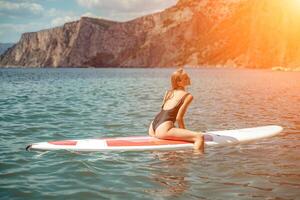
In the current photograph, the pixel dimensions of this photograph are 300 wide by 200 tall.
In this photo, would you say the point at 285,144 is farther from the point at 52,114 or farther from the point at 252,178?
the point at 52,114

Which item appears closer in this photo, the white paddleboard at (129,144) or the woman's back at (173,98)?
the woman's back at (173,98)

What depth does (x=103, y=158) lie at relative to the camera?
11531 mm

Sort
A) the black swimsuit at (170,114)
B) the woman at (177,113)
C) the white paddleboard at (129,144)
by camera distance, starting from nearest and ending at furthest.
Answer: the woman at (177,113)
the black swimsuit at (170,114)
the white paddleboard at (129,144)

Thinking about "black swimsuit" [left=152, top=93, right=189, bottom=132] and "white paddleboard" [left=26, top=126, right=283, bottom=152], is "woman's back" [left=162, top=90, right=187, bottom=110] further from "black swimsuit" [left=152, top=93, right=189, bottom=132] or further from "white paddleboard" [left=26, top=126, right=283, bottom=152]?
"white paddleboard" [left=26, top=126, right=283, bottom=152]

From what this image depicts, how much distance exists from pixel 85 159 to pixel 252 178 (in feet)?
14.8

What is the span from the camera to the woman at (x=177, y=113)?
1173cm

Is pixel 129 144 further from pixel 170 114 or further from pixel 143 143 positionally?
pixel 170 114

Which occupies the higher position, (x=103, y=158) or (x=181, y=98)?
(x=181, y=98)

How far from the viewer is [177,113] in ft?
39.2

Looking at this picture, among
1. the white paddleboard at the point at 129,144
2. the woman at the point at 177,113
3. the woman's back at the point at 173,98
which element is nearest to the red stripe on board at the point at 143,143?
the white paddleboard at the point at 129,144

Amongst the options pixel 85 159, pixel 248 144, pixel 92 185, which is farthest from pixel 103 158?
pixel 248 144

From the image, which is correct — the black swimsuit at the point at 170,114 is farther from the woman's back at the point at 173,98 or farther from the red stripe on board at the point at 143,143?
the red stripe on board at the point at 143,143

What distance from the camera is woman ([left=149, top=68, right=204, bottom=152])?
11727 mm

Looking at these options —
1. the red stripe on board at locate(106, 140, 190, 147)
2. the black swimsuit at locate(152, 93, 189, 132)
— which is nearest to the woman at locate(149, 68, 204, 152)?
the black swimsuit at locate(152, 93, 189, 132)
